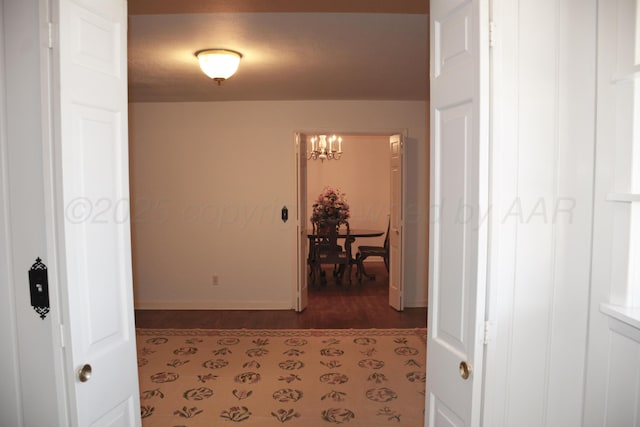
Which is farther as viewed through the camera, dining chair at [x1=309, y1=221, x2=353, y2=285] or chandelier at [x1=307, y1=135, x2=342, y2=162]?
chandelier at [x1=307, y1=135, x2=342, y2=162]

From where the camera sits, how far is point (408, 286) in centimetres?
596

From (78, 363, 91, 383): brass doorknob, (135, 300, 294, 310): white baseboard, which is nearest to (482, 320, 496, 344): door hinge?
(78, 363, 91, 383): brass doorknob

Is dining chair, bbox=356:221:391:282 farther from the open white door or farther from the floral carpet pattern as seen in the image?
the floral carpet pattern

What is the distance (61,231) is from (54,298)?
0.22m

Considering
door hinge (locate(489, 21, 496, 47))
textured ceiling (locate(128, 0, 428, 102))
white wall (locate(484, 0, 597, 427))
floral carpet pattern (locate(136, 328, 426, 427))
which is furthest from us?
floral carpet pattern (locate(136, 328, 426, 427))

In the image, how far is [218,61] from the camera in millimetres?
3488

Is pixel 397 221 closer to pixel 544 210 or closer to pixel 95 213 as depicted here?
pixel 544 210

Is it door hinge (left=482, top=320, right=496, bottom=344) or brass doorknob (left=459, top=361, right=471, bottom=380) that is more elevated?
door hinge (left=482, top=320, right=496, bottom=344)

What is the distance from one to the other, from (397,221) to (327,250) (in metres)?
1.56

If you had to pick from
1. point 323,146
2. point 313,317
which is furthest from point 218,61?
point 323,146

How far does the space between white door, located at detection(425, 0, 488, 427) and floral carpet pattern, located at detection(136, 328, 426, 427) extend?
5.23 feet

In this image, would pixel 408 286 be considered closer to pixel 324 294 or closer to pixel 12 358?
pixel 324 294

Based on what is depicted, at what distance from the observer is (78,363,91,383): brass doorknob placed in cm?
144

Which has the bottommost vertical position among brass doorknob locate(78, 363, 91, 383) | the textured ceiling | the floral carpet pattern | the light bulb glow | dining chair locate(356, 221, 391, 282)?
the floral carpet pattern
